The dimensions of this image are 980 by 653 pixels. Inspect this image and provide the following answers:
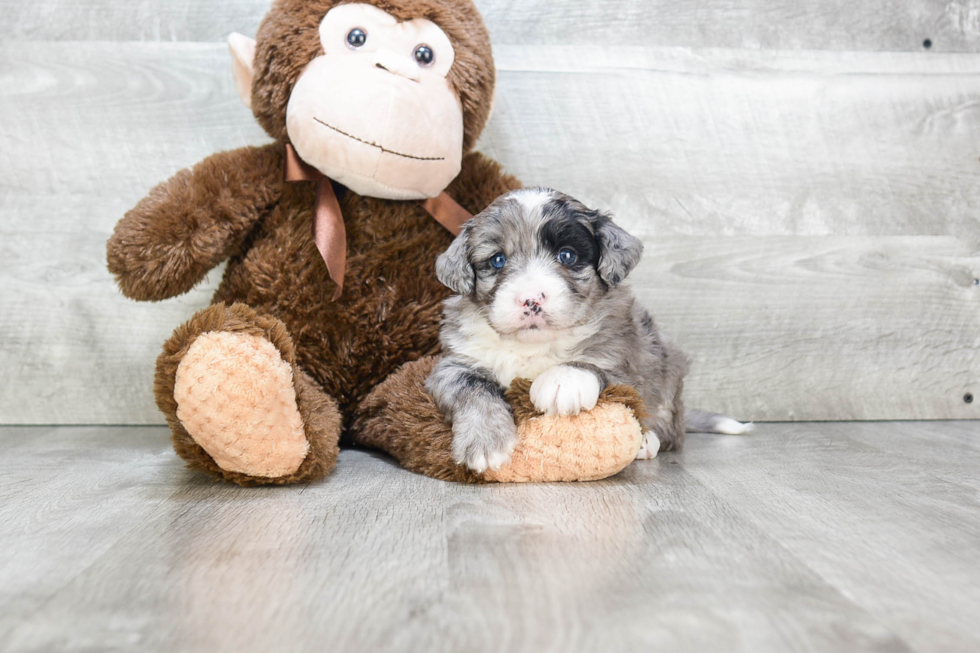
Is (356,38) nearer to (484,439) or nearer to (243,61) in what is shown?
(243,61)

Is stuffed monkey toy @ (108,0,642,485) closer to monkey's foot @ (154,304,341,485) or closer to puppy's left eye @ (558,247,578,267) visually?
monkey's foot @ (154,304,341,485)

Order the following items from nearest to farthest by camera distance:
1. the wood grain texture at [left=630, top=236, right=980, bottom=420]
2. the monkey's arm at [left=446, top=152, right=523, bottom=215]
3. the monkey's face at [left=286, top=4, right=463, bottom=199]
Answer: the monkey's face at [left=286, top=4, right=463, bottom=199] < the monkey's arm at [left=446, top=152, right=523, bottom=215] < the wood grain texture at [left=630, top=236, right=980, bottom=420]

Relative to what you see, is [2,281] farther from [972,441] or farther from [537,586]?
[972,441]

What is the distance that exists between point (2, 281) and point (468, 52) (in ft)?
5.56

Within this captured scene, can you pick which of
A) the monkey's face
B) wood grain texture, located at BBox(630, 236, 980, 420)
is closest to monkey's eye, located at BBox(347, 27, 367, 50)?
the monkey's face

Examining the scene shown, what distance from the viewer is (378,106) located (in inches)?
75.9

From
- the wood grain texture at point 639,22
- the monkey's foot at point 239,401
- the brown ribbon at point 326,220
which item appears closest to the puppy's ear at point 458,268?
the brown ribbon at point 326,220

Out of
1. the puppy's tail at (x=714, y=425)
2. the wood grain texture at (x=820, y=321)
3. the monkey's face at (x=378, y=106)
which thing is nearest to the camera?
the monkey's face at (x=378, y=106)

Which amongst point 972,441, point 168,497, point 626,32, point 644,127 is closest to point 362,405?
point 168,497

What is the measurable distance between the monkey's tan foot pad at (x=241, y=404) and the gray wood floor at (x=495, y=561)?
0.25 feet

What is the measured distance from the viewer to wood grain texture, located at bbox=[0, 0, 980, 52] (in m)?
2.61

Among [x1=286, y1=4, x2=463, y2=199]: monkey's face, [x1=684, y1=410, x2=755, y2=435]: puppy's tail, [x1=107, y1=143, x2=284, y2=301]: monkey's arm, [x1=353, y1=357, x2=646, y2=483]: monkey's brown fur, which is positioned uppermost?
[x1=286, y1=4, x2=463, y2=199]: monkey's face

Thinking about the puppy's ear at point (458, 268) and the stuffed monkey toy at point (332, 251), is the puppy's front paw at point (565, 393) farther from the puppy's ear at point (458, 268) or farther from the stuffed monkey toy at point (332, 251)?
the puppy's ear at point (458, 268)

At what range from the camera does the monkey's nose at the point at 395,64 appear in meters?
1.98
